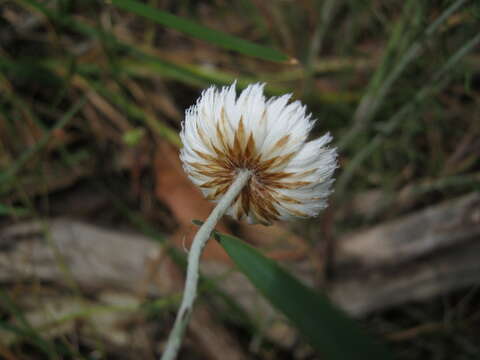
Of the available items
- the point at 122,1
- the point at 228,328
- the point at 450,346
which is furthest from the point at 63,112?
the point at 450,346

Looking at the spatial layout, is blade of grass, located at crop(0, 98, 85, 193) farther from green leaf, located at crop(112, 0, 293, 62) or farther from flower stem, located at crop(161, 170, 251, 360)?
flower stem, located at crop(161, 170, 251, 360)

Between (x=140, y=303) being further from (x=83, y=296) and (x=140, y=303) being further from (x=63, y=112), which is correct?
(x=63, y=112)

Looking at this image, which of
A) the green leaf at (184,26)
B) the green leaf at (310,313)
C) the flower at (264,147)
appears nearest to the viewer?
the green leaf at (310,313)

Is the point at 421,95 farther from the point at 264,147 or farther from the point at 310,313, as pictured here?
the point at 310,313

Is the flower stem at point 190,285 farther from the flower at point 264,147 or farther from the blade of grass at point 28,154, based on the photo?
the blade of grass at point 28,154

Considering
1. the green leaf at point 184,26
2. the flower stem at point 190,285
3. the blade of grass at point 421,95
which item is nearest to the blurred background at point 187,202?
the blade of grass at point 421,95

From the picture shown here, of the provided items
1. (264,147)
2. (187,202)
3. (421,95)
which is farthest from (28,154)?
(421,95)
